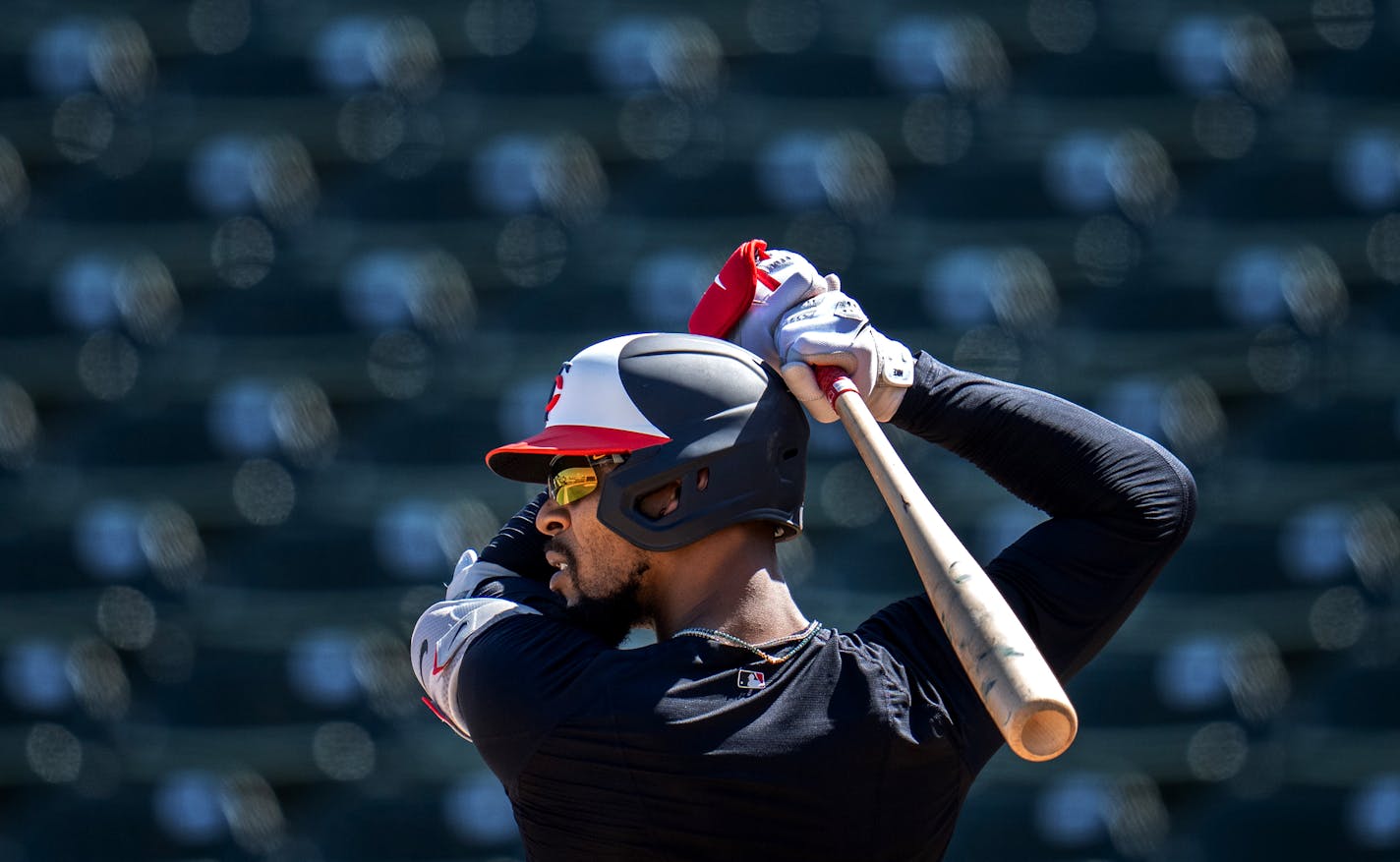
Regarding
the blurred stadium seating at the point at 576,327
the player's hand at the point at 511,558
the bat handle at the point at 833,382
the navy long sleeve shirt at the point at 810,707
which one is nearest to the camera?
the navy long sleeve shirt at the point at 810,707

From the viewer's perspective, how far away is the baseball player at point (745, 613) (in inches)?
47.9

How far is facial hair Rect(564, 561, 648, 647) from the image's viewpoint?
1.34 metres

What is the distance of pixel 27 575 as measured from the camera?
454cm

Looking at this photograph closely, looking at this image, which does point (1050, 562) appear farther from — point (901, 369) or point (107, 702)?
point (107, 702)

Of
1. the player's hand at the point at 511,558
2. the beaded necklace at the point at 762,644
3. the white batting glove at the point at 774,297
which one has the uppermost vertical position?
the white batting glove at the point at 774,297

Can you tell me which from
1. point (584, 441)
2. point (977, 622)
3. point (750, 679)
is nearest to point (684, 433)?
point (584, 441)

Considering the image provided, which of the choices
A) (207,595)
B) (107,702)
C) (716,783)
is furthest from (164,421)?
(716,783)

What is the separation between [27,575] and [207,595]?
51 centimetres

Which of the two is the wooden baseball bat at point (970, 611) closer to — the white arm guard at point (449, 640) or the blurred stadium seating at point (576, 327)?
the white arm guard at point (449, 640)

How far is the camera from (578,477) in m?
1.34

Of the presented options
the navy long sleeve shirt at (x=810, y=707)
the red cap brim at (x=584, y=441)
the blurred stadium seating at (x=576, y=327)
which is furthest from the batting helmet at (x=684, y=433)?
the blurred stadium seating at (x=576, y=327)

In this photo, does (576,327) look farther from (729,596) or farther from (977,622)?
(977,622)

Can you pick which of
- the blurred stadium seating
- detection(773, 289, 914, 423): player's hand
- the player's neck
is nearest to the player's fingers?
detection(773, 289, 914, 423): player's hand

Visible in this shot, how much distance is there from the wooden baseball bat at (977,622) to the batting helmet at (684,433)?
0.07 meters
